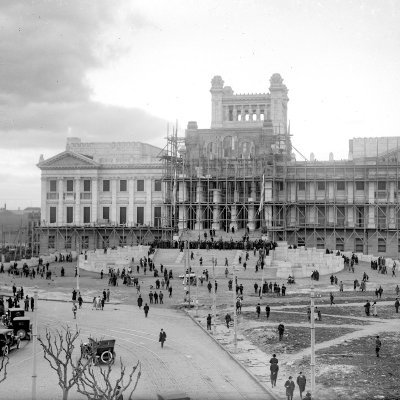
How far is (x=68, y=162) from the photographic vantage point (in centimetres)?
9400

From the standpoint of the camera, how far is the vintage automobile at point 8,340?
29425 mm

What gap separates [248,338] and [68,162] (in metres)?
64.4

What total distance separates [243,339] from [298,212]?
54.1 m

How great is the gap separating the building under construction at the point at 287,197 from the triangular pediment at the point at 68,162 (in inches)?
483

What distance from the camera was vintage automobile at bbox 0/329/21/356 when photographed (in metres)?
29.4

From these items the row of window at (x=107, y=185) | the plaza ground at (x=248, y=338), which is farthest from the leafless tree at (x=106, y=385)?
the row of window at (x=107, y=185)

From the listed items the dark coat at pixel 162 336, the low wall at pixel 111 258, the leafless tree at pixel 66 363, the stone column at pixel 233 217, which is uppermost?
the stone column at pixel 233 217

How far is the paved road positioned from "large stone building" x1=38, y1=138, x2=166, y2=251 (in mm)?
49179

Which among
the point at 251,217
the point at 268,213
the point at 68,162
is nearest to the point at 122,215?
the point at 68,162

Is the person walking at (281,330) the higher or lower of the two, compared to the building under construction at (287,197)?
lower

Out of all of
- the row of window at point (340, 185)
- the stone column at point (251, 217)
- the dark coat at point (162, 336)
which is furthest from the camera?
the row of window at point (340, 185)

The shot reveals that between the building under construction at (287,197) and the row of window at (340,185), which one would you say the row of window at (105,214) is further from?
the row of window at (340,185)

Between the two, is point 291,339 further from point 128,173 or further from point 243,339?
point 128,173

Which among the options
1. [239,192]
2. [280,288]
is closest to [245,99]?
[239,192]
